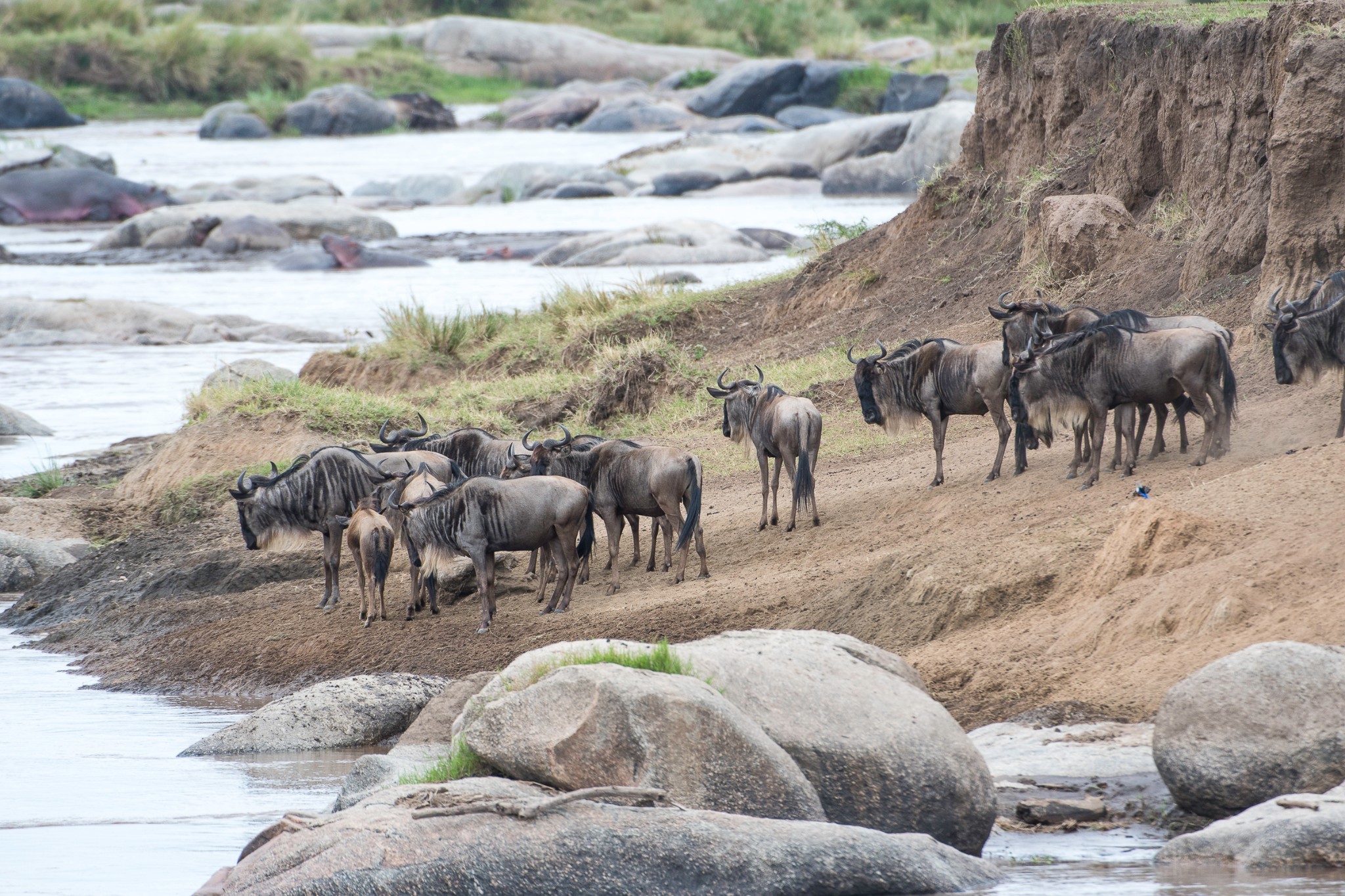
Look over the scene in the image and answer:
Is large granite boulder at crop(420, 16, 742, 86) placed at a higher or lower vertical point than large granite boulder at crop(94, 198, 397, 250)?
higher

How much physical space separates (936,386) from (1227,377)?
89.8 inches

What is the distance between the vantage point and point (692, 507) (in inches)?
416

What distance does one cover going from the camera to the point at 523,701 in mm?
6352

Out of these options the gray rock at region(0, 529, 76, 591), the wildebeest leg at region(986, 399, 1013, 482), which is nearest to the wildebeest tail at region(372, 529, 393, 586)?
the wildebeest leg at region(986, 399, 1013, 482)

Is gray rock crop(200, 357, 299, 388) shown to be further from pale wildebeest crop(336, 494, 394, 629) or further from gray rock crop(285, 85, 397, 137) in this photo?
gray rock crop(285, 85, 397, 137)

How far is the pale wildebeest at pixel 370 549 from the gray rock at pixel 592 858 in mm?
4981

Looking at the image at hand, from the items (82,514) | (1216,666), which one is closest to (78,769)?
(1216,666)

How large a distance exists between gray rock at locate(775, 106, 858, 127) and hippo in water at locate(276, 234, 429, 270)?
17.5 m

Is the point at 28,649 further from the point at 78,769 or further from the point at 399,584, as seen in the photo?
the point at 78,769

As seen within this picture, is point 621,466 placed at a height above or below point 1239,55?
below

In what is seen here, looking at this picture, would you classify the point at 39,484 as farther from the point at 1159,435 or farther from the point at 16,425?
the point at 1159,435

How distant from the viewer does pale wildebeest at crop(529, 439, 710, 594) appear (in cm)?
1075

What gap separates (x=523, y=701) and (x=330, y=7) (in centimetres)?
6125

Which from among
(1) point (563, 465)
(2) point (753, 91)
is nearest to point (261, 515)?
(1) point (563, 465)
